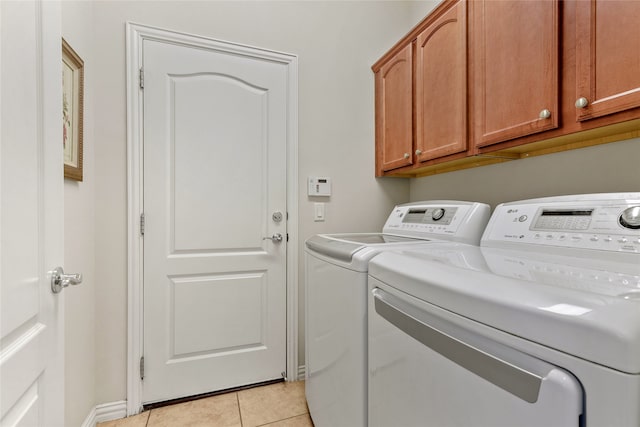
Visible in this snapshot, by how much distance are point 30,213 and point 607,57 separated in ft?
5.26

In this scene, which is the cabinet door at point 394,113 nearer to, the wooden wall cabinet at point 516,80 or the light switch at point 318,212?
the wooden wall cabinet at point 516,80

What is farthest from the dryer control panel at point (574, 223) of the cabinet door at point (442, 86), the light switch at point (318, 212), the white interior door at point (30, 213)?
the white interior door at point (30, 213)

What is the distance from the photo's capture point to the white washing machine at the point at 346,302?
38.3 inches

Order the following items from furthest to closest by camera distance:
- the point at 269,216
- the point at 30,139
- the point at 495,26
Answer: the point at 269,216, the point at 495,26, the point at 30,139

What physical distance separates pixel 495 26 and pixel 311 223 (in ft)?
4.51

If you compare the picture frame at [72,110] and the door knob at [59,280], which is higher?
the picture frame at [72,110]

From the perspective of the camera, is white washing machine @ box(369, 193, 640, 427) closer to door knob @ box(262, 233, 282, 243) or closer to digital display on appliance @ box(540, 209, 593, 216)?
digital display on appliance @ box(540, 209, 593, 216)

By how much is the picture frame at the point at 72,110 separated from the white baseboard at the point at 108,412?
46.5 inches

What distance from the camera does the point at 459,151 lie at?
1440 mm

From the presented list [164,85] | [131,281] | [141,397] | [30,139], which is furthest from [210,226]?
[30,139]

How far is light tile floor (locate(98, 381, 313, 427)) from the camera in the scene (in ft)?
5.04

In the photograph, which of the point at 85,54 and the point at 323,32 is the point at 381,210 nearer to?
the point at 323,32

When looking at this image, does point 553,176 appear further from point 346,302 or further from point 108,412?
point 108,412

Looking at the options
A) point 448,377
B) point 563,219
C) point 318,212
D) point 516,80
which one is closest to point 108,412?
point 318,212
